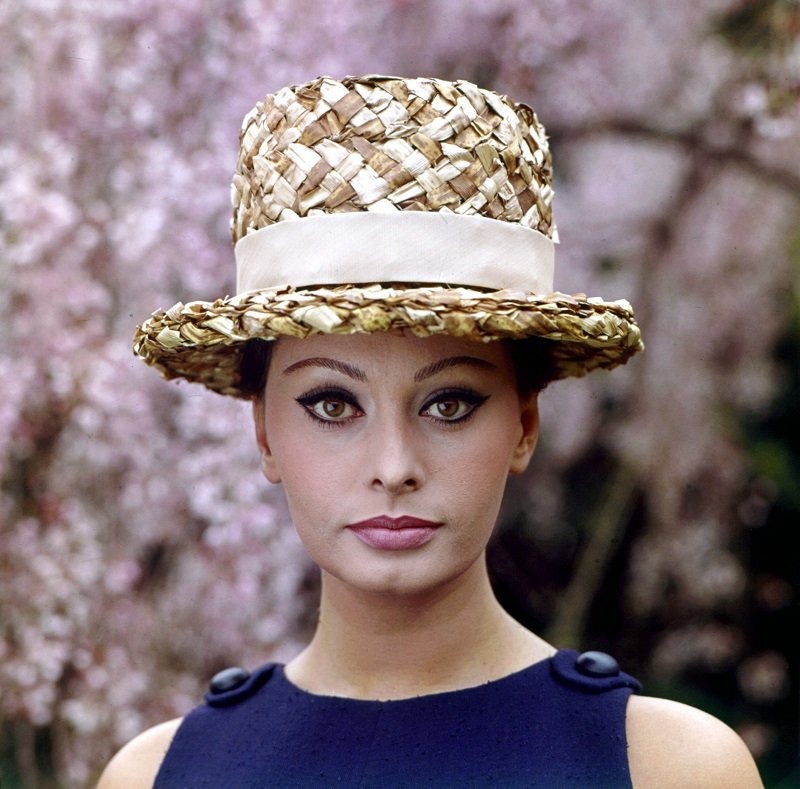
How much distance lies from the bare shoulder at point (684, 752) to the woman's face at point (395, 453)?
40 centimetres

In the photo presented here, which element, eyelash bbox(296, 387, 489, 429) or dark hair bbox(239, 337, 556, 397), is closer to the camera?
eyelash bbox(296, 387, 489, 429)

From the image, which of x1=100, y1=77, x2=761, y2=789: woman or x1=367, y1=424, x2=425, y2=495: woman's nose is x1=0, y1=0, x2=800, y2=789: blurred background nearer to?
x1=100, y1=77, x2=761, y2=789: woman

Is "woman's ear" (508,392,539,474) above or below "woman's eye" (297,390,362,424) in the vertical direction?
below

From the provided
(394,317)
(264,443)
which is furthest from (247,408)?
(394,317)

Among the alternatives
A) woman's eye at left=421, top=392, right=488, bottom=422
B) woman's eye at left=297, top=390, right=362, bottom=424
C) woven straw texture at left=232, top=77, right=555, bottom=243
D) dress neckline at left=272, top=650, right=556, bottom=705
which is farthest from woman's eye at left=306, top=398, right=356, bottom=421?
dress neckline at left=272, top=650, right=556, bottom=705

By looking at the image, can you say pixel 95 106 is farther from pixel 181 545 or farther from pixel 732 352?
pixel 732 352

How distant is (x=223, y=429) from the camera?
3.70m

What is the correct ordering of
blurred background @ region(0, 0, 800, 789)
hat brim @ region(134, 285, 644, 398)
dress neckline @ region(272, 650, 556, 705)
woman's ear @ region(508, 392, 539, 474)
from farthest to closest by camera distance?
blurred background @ region(0, 0, 800, 789), woman's ear @ region(508, 392, 539, 474), dress neckline @ region(272, 650, 556, 705), hat brim @ region(134, 285, 644, 398)

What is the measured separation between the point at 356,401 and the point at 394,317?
23cm

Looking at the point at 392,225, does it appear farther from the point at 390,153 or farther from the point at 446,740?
the point at 446,740

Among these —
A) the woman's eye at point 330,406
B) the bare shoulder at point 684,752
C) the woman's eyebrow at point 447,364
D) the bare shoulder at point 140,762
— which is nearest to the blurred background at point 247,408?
the bare shoulder at point 140,762

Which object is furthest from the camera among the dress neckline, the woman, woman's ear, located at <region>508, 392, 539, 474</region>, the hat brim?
woman's ear, located at <region>508, 392, 539, 474</region>

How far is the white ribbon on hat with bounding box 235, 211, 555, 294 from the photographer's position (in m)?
1.99

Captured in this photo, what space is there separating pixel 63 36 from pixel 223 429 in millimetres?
1286
